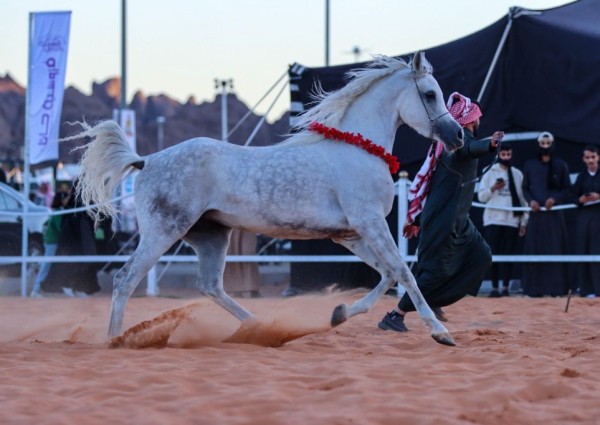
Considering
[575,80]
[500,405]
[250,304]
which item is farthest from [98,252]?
[500,405]

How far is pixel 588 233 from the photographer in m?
13.2

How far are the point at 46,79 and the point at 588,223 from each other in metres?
8.26

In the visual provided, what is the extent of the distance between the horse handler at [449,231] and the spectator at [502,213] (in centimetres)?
531

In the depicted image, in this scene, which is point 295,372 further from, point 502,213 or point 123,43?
point 123,43

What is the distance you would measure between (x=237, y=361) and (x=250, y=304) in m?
6.28

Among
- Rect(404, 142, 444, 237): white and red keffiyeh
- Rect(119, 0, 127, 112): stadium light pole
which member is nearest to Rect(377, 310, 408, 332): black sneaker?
Rect(404, 142, 444, 237): white and red keffiyeh

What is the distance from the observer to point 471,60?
44.9ft

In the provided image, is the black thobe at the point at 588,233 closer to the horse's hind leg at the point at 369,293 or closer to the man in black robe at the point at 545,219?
the man in black robe at the point at 545,219

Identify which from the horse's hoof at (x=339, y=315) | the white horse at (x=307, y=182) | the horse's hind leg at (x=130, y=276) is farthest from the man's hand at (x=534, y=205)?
the horse's hind leg at (x=130, y=276)

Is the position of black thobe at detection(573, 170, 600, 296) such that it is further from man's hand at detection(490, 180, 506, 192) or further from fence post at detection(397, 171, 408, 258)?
fence post at detection(397, 171, 408, 258)

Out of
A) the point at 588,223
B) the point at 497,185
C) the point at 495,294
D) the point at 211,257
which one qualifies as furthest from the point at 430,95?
the point at 495,294

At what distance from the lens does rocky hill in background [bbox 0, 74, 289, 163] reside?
7375cm

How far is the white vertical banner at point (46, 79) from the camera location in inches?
614

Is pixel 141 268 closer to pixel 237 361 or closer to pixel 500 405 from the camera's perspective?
pixel 237 361
